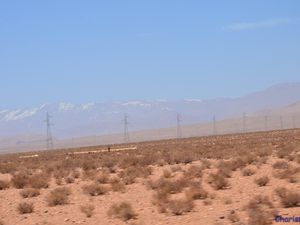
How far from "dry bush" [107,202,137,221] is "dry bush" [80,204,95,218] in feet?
1.98

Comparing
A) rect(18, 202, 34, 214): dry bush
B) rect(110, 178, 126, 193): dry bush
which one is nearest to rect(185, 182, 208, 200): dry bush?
rect(110, 178, 126, 193): dry bush

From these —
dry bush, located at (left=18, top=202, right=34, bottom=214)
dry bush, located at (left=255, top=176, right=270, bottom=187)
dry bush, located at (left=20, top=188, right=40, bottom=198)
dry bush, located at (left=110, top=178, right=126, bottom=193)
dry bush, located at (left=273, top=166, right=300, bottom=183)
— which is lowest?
dry bush, located at (left=18, top=202, right=34, bottom=214)

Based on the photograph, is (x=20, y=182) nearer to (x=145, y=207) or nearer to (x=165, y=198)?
(x=165, y=198)

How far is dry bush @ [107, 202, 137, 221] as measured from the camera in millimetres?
15500

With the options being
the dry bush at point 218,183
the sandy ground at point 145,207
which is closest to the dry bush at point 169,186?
the sandy ground at point 145,207

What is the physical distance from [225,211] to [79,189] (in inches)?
365

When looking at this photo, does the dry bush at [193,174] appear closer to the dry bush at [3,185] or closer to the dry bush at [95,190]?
the dry bush at [95,190]

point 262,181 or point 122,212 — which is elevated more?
point 262,181

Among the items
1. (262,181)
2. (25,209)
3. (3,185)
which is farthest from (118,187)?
(3,185)

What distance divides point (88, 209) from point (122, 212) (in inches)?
67.4

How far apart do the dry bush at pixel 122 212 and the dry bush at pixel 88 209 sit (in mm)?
604

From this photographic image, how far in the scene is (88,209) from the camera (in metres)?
17.0

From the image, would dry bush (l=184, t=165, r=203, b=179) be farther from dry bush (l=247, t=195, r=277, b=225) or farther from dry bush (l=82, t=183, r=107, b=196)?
dry bush (l=247, t=195, r=277, b=225)

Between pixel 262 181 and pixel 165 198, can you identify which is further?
pixel 262 181
